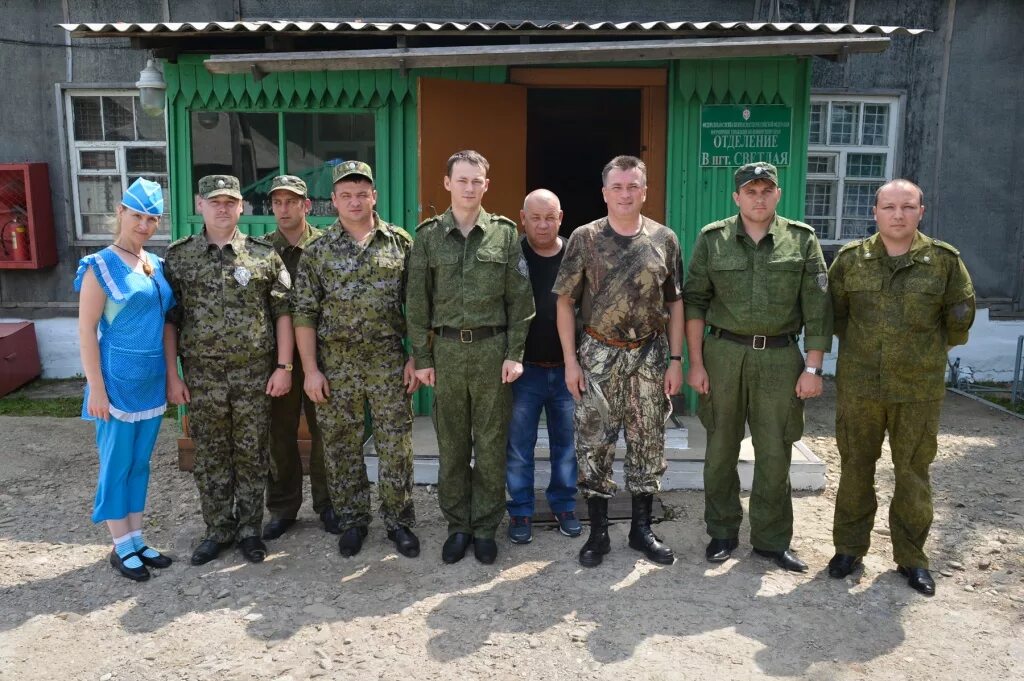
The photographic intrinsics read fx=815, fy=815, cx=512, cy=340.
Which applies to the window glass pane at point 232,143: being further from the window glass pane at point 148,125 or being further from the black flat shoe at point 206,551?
the window glass pane at point 148,125

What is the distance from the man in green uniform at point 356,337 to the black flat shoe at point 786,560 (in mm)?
1674

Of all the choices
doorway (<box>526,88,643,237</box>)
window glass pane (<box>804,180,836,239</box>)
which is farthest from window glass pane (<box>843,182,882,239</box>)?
doorway (<box>526,88,643,237</box>)

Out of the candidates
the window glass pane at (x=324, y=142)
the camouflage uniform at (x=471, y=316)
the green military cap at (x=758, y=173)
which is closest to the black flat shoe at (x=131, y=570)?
the camouflage uniform at (x=471, y=316)

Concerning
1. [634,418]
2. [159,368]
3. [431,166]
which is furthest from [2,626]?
[431,166]

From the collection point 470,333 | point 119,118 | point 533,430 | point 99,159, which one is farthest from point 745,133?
point 99,159

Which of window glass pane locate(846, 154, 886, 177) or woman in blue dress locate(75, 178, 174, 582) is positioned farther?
window glass pane locate(846, 154, 886, 177)

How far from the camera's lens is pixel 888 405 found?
354 cm

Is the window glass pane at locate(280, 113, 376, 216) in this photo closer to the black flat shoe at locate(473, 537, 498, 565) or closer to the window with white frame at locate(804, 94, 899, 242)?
the black flat shoe at locate(473, 537, 498, 565)

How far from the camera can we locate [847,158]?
8.02 m

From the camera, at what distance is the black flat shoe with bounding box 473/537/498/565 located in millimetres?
3854

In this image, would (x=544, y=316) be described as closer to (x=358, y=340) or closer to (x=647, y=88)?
(x=358, y=340)

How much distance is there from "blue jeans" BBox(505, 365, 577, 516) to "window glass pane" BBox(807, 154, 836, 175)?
513 cm

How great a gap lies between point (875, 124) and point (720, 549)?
5806mm

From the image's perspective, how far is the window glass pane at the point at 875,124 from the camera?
802cm
